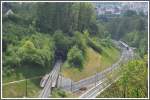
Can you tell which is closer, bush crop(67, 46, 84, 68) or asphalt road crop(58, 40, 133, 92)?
asphalt road crop(58, 40, 133, 92)

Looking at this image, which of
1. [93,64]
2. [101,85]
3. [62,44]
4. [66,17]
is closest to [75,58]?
[93,64]

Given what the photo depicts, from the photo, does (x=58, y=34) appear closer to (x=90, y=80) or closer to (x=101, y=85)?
(x=90, y=80)

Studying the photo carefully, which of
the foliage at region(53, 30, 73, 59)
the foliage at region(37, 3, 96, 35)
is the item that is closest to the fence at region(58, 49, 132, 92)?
the foliage at region(53, 30, 73, 59)

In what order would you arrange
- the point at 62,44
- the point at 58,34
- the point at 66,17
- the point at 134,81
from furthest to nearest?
the point at 66,17 → the point at 58,34 → the point at 62,44 → the point at 134,81

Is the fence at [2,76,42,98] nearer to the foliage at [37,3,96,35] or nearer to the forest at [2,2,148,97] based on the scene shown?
the forest at [2,2,148,97]

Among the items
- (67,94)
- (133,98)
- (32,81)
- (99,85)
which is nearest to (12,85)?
(32,81)

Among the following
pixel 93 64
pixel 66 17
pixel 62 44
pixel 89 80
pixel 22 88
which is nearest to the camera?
pixel 22 88

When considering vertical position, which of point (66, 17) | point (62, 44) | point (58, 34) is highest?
point (66, 17)

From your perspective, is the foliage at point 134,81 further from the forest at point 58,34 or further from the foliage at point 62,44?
the foliage at point 62,44

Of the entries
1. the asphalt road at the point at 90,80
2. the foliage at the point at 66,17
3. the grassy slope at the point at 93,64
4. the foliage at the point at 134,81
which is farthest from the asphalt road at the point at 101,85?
the foliage at the point at 66,17
